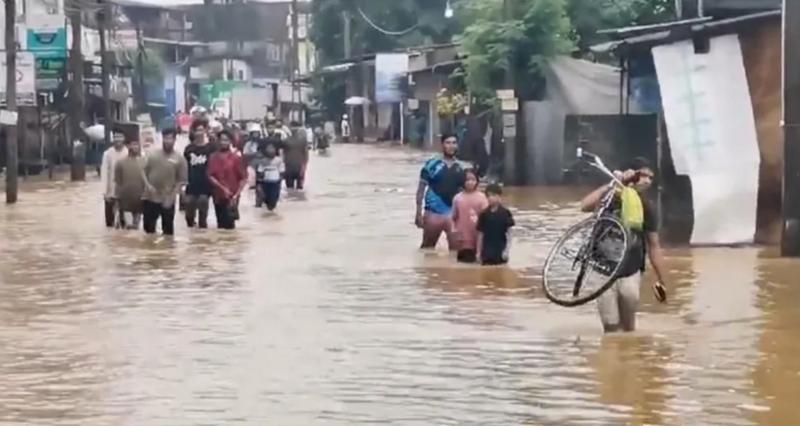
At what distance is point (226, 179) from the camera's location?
1051 inches

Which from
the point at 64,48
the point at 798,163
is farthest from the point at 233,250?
the point at 64,48

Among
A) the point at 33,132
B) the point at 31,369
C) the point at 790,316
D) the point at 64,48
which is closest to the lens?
the point at 31,369

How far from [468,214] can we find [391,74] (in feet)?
196

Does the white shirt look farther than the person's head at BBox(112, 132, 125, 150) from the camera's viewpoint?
No

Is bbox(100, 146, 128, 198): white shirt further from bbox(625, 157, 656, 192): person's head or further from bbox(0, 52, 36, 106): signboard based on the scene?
bbox(625, 157, 656, 192): person's head

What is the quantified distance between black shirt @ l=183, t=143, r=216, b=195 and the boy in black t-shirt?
6922mm

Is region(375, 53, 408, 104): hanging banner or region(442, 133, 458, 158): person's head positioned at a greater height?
region(375, 53, 408, 104): hanging banner

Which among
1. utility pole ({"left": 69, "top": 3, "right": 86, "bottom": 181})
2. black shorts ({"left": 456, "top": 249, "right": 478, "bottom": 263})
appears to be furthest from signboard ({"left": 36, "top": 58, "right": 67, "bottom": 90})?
black shorts ({"left": 456, "top": 249, "right": 478, "bottom": 263})

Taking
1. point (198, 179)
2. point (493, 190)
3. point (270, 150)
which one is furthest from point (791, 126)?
point (270, 150)

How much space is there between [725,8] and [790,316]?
1030 centimetres

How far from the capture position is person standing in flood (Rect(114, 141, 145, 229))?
25.7m

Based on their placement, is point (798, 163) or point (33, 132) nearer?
point (798, 163)

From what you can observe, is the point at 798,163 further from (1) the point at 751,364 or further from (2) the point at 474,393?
(2) the point at 474,393

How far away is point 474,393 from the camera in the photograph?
1173cm
